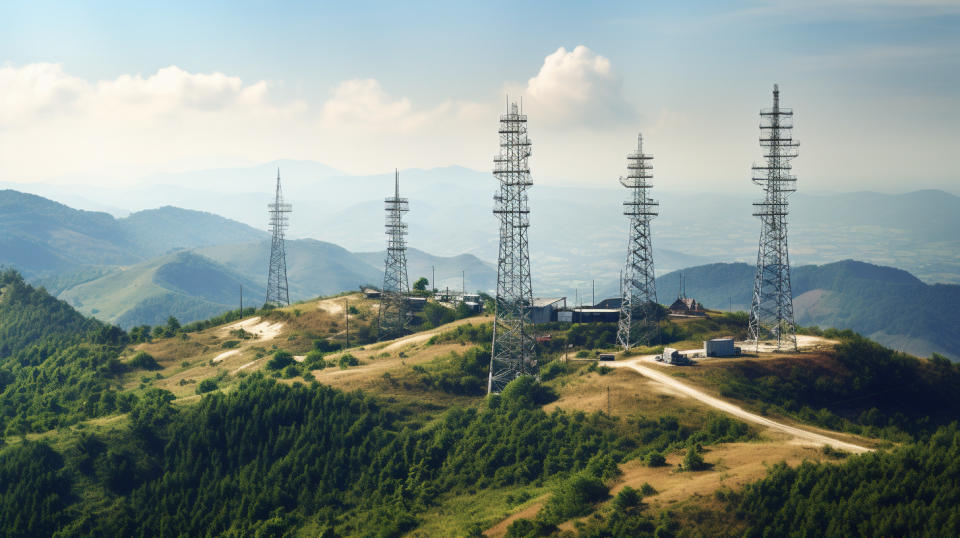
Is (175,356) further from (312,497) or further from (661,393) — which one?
(661,393)

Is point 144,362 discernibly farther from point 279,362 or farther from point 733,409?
point 733,409

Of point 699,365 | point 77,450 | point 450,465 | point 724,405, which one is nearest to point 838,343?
point 699,365

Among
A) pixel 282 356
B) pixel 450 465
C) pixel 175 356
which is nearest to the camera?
pixel 450 465

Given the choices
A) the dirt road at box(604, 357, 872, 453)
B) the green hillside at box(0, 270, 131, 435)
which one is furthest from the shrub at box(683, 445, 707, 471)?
the green hillside at box(0, 270, 131, 435)

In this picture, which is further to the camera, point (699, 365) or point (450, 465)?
point (699, 365)

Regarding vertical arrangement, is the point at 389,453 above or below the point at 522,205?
below
